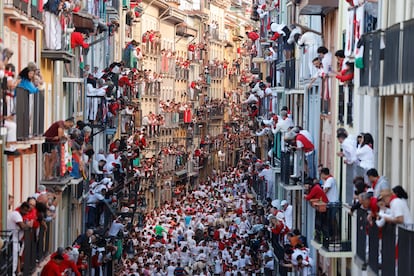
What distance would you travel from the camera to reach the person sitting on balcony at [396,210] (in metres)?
22.8

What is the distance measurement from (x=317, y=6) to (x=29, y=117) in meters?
9.32

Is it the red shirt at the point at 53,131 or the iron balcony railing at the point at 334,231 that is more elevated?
the red shirt at the point at 53,131

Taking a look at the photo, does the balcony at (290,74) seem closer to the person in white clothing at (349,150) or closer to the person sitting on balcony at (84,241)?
the person sitting on balcony at (84,241)

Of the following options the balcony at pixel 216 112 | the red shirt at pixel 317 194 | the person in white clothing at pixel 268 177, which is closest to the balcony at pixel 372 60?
the red shirt at pixel 317 194

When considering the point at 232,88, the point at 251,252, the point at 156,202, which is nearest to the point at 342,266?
the point at 251,252

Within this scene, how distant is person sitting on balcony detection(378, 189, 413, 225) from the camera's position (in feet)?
74.7

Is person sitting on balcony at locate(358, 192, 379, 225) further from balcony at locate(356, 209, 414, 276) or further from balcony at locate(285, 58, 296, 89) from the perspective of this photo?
balcony at locate(285, 58, 296, 89)

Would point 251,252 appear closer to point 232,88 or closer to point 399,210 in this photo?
point 399,210

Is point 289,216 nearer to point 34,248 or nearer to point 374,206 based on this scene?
point 34,248

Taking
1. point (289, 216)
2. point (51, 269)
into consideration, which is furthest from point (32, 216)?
point (289, 216)

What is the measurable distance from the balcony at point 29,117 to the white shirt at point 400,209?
956 cm

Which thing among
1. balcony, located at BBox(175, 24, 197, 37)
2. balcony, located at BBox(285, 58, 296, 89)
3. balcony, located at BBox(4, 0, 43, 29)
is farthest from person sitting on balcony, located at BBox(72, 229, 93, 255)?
balcony, located at BBox(175, 24, 197, 37)

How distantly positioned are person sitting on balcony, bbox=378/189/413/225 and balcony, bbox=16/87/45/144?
9322 millimetres

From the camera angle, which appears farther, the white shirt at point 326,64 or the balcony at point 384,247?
the white shirt at point 326,64
